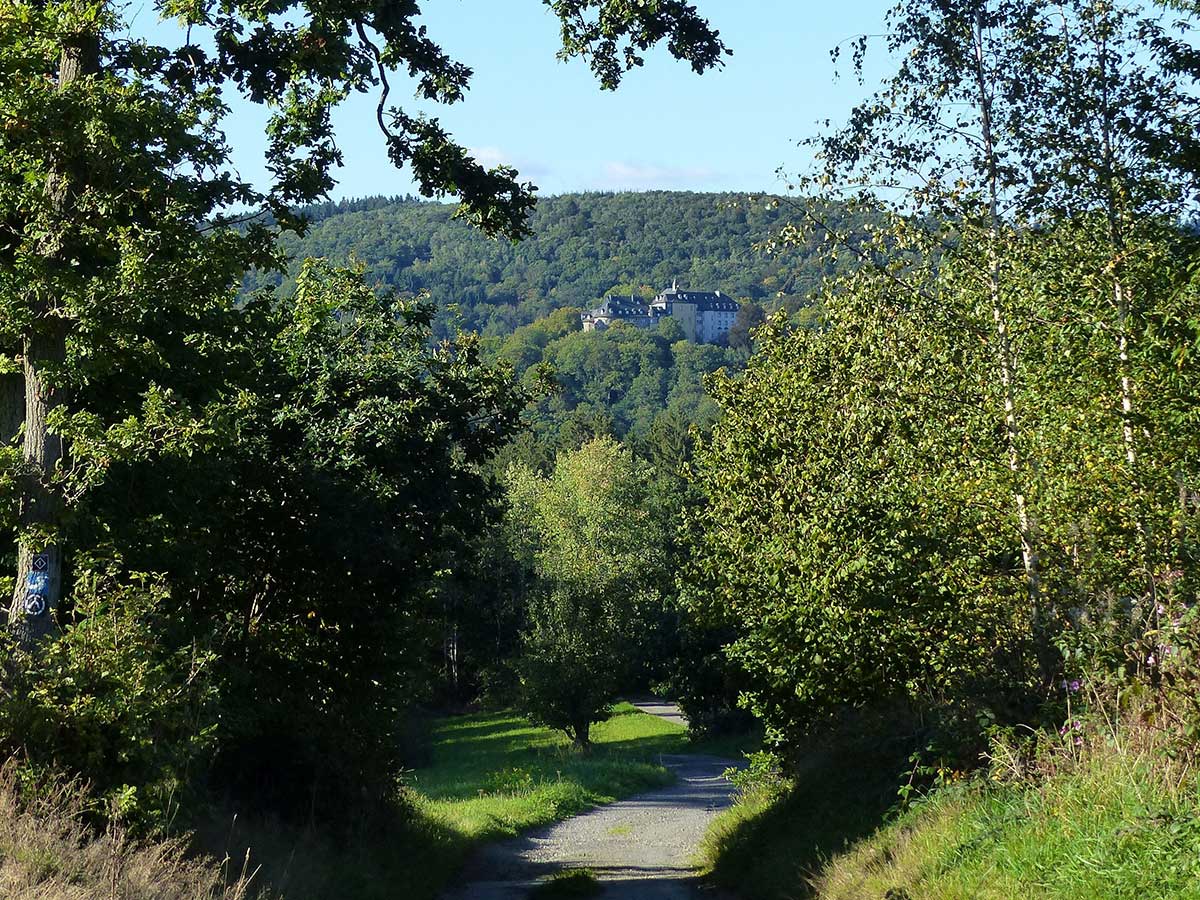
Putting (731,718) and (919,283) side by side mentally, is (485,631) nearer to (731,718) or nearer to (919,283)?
(731,718)

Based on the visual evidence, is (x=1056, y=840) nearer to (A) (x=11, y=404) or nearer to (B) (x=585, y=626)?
(A) (x=11, y=404)

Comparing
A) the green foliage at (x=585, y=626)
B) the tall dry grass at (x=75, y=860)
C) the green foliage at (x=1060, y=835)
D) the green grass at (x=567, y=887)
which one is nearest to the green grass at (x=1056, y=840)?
the green foliage at (x=1060, y=835)

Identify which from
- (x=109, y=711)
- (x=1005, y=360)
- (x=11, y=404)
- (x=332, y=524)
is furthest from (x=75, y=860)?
(x=1005, y=360)

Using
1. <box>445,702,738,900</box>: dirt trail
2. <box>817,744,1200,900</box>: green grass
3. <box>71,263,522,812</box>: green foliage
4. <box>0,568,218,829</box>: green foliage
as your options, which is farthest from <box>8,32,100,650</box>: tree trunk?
<box>445,702,738,900</box>: dirt trail

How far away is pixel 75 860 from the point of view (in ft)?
26.8

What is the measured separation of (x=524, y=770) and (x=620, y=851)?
1529 cm

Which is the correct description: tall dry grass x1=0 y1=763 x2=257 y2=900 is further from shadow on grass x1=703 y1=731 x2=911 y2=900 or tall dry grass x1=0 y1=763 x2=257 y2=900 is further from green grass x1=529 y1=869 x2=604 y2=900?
green grass x1=529 y1=869 x2=604 y2=900

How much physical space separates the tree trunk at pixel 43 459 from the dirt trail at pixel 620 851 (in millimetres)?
9072

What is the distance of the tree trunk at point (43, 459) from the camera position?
10289 mm

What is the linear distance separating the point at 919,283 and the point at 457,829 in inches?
532

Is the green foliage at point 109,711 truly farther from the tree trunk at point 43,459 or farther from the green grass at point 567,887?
the green grass at point 567,887

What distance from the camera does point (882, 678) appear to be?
16859mm

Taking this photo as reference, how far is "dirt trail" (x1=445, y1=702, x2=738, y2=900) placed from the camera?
1903 centimetres

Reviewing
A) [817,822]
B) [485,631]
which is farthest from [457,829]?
[485,631]
